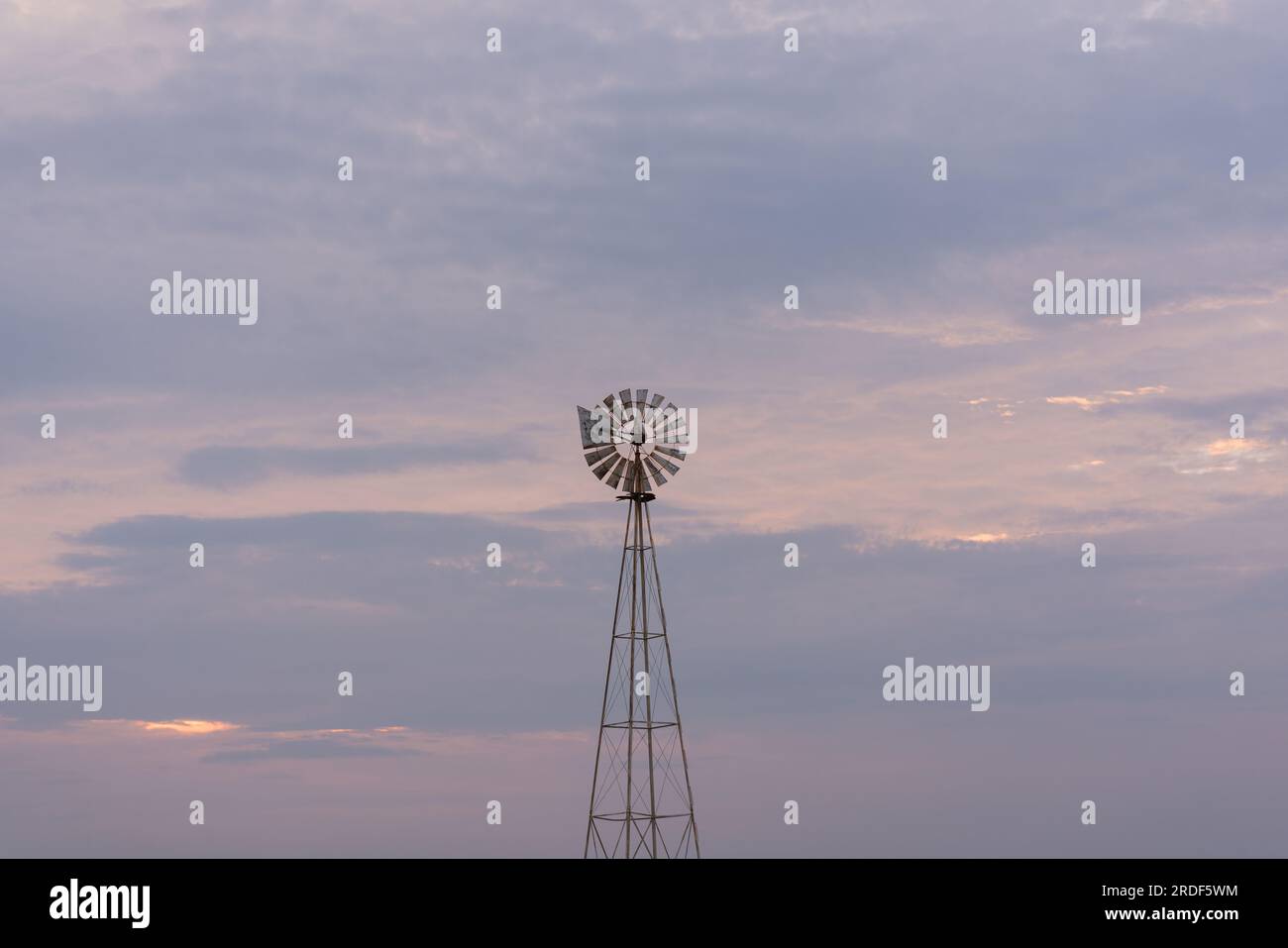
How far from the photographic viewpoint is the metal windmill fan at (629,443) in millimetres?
84188

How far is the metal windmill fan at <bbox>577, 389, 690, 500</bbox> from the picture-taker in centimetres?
8419

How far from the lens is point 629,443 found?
84.4 metres
